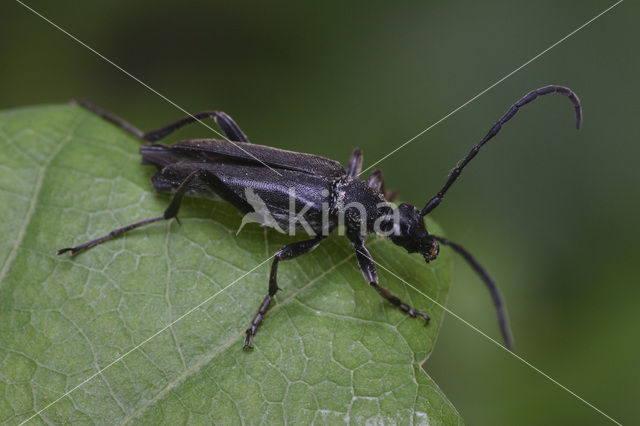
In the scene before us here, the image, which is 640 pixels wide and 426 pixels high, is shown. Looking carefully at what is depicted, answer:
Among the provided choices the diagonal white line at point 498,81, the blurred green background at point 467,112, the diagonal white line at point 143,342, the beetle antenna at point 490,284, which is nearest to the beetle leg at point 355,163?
the diagonal white line at point 498,81

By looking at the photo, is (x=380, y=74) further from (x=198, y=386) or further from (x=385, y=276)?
(x=198, y=386)

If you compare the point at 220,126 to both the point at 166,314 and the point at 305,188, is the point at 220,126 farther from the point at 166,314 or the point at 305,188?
the point at 166,314

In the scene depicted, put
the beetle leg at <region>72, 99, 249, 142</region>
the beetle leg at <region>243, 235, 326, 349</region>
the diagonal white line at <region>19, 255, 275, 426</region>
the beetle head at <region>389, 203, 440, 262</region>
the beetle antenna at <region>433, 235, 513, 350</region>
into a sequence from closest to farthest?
the diagonal white line at <region>19, 255, 275, 426</region> → the beetle leg at <region>243, 235, 326, 349</region> → the beetle head at <region>389, 203, 440, 262</region> → the beetle antenna at <region>433, 235, 513, 350</region> → the beetle leg at <region>72, 99, 249, 142</region>

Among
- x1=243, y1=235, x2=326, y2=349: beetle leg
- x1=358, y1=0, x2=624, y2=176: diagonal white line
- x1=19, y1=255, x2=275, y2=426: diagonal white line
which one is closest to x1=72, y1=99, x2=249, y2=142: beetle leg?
x1=243, y1=235, x2=326, y2=349: beetle leg

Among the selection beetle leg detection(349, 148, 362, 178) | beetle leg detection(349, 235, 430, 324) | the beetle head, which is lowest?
beetle leg detection(349, 235, 430, 324)

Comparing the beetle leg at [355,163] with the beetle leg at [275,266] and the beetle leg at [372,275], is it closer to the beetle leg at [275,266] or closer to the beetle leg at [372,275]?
the beetle leg at [372,275]

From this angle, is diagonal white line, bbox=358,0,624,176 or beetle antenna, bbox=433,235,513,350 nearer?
beetle antenna, bbox=433,235,513,350

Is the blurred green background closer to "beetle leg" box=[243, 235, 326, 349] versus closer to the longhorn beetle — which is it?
the longhorn beetle
